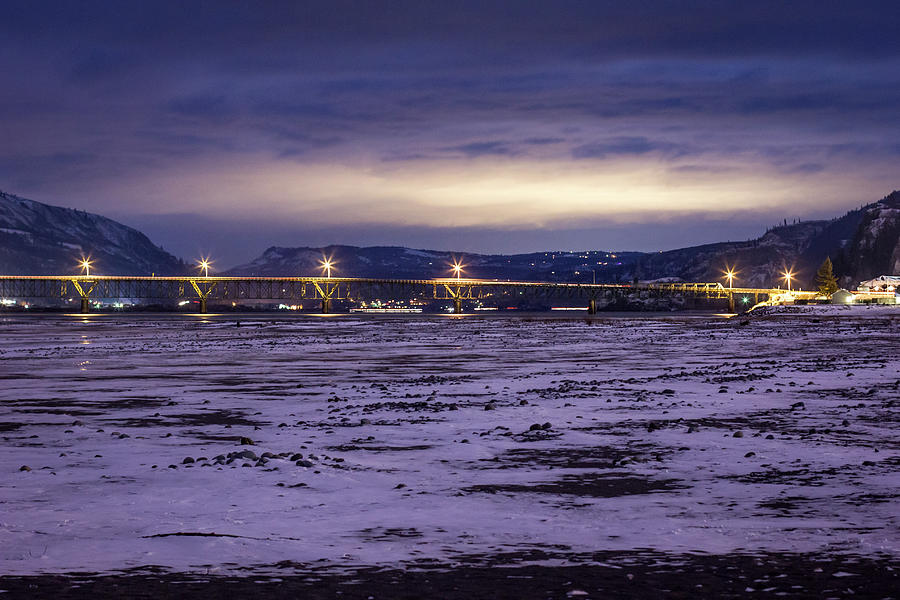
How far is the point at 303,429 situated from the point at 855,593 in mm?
11916

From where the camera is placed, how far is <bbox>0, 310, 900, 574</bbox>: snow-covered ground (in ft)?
30.8

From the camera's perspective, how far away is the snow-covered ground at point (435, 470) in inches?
369

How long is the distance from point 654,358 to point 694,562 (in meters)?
33.9

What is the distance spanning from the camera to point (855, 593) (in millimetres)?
7660

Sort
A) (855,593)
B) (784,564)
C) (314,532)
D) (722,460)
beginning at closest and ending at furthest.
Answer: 1. (855,593)
2. (784,564)
3. (314,532)
4. (722,460)

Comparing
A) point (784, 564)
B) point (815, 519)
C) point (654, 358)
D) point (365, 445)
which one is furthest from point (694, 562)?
point (654, 358)

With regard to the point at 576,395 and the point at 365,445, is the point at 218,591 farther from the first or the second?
the point at 576,395

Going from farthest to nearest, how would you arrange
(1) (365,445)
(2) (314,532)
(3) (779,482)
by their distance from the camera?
(1) (365,445) < (3) (779,482) < (2) (314,532)

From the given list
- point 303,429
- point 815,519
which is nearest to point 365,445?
point 303,429

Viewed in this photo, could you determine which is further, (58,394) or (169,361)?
(169,361)

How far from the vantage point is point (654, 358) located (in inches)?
1647

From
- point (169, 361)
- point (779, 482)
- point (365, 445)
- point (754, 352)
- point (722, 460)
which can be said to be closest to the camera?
point (779, 482)

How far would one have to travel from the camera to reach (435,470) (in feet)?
44.1

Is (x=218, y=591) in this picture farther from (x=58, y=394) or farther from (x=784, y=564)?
(x=58, y=394)
